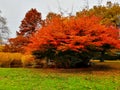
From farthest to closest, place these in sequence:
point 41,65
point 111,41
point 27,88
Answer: point 41,65, point 111,41, point 27,88

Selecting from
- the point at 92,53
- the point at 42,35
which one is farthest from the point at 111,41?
the point at 42,35

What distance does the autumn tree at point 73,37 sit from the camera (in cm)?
2191

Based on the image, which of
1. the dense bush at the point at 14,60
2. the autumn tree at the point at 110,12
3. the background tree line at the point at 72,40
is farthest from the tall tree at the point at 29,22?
the background tree line at the point at 72,40

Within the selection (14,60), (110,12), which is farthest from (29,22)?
(14,60)

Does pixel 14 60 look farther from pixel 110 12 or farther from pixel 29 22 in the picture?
pixel 110 12

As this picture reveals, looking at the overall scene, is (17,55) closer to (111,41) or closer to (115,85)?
(111,41)

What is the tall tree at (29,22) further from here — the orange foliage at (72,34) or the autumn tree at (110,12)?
the orange foliage at (72,34)

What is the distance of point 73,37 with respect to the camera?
854 inches

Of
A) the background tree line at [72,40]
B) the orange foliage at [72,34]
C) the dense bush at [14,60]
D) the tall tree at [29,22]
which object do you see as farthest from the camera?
the tall tree at [29,22]

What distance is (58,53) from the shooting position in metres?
23.3

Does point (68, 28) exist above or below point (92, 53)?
above

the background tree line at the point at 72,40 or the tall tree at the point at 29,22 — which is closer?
the background tree line at the point at 72,40

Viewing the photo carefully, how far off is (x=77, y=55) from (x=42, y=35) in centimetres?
292

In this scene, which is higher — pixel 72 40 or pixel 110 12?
pixel 110 12
